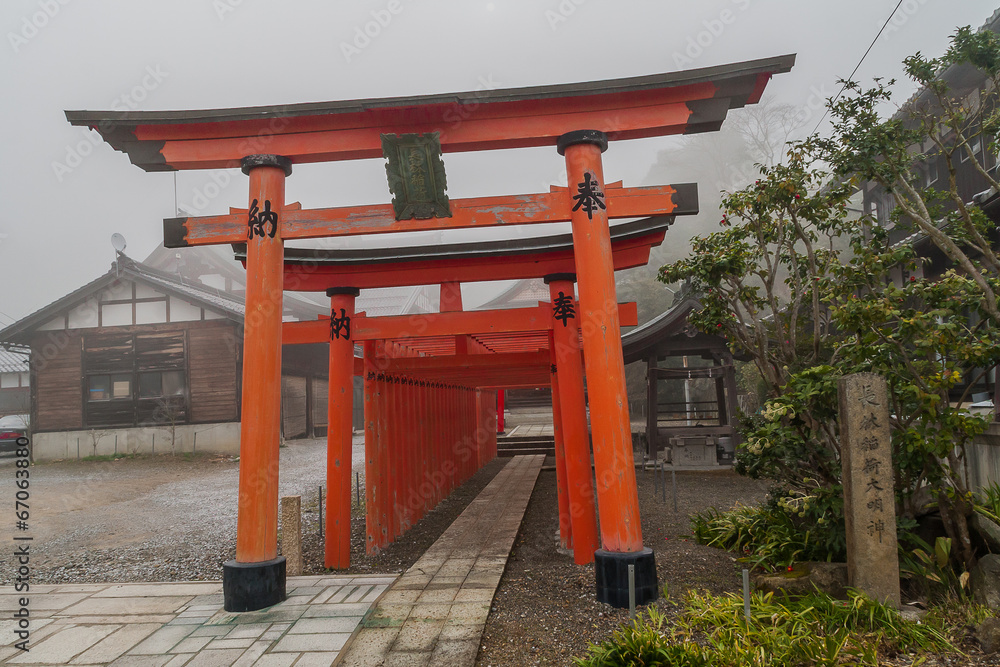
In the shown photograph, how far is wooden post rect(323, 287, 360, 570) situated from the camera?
712 centimetres

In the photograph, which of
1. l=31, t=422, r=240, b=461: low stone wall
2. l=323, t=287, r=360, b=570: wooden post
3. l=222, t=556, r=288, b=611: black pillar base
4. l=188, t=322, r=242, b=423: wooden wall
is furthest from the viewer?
l=188, t=322, r=242, b=423: wooden wall

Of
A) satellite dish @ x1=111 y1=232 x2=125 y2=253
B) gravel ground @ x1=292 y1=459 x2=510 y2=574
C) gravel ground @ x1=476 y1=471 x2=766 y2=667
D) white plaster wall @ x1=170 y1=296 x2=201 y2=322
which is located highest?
satellite dish @ x1=111 y1=232 x2=125 y2=253

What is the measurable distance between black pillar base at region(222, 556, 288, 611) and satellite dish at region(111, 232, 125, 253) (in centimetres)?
1920

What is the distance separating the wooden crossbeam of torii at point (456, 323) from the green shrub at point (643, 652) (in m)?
3.68

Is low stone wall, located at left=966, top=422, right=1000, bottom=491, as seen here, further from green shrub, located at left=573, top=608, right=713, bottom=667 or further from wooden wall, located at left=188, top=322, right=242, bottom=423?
wooden wall, located at left=188, top=322, right=242, bottom=423

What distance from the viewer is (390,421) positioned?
8.26 metres

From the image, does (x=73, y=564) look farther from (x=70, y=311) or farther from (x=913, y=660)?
(x=70, y=311)

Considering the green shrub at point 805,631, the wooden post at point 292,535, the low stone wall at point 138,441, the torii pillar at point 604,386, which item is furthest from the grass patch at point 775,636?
the low stone wall at point 138,441

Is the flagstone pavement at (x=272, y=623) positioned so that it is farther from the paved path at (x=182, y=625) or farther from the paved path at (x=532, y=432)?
the paved path at (x=532, y=432)

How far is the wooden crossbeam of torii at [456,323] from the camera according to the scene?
6.98 m

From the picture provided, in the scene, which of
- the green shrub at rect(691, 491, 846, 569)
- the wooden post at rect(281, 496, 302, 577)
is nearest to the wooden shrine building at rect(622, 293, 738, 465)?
the green shrub at rect(691, 491, 846, 569)

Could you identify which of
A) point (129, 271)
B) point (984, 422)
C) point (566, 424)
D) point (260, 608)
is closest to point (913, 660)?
point (984, 422)

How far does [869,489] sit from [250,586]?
4.70m

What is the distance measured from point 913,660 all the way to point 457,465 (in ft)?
34.4
